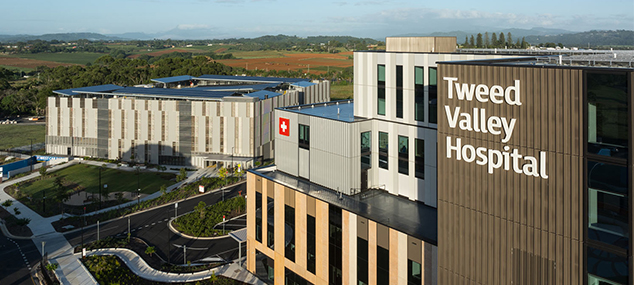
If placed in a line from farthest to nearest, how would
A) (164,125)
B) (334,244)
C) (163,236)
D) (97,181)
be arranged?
(164,125)
(97,181)
(163,236)
(334,244)

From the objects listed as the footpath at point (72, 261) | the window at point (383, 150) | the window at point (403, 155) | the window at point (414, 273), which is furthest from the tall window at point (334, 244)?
the footpath at point (72, 261)

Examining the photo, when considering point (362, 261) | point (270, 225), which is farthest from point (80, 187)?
point (362, 261)

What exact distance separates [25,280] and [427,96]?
45958 mm

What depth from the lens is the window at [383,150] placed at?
42.6 meters

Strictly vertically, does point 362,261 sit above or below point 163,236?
above

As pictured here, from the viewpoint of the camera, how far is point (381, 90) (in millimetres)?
42625

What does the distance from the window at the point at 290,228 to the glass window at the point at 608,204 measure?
2641 cm

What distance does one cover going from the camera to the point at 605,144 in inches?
842

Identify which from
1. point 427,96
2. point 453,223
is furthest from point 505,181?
point 427,96

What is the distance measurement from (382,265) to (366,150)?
11.2 metres

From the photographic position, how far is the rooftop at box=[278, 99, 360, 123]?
4575cm

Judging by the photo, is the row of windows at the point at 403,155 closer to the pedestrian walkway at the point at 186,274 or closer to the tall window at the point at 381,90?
→ the tall window at the point at 381,90

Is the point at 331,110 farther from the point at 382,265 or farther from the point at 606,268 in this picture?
the point at 606,268

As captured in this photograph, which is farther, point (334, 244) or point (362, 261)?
point (334, 244)
